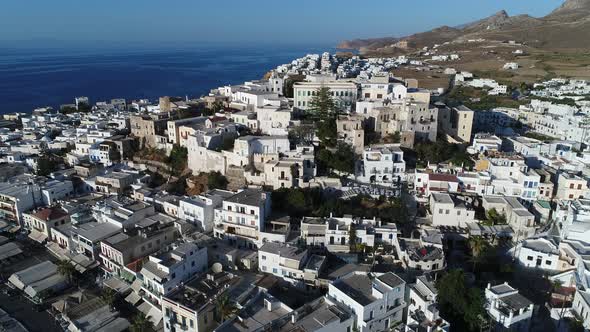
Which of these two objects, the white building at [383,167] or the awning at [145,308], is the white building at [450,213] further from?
the awning at [145,308]

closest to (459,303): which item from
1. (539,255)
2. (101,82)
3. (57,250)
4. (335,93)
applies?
(539,255)

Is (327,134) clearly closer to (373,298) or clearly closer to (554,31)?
(373,298)

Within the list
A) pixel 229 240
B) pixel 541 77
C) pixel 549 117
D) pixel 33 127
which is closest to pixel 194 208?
pixel 229 240

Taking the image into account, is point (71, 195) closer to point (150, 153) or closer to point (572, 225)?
point (150, 153)

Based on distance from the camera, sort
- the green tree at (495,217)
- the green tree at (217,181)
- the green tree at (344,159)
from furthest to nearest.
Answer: the green tree at (217,181) < the green tree at (344,159) < the green tree at (495,217)

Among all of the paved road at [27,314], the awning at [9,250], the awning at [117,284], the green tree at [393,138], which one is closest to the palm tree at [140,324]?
the awning at [117,284]
